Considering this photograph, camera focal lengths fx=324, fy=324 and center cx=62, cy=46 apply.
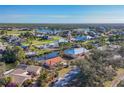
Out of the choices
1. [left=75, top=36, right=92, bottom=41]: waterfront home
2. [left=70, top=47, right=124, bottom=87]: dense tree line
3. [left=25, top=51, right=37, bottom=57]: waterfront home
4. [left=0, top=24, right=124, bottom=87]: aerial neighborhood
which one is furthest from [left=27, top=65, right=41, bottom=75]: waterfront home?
[left=75, top=36, right=92, bottom=41]: waterfront home

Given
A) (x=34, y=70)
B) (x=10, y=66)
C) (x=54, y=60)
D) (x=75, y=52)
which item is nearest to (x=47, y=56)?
(x=54, y=60)

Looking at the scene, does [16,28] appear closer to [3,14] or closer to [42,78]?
[3,14]

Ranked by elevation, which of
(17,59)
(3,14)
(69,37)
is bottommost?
(17,59)

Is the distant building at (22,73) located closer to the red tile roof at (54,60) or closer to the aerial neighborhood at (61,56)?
the aerial neighborhood at (61,56)

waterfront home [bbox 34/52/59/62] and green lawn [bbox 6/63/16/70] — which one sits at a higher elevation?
waterfront home [bbox 34/52/59/62]

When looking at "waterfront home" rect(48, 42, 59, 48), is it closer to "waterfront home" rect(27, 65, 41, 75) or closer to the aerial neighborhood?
the aerial neighborhood

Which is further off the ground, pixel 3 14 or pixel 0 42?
pixel 3 14

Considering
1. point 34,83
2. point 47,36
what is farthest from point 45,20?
point 34,83

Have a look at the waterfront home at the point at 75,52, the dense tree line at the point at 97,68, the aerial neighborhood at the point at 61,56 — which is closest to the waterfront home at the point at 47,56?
the aerial neighborhood at the point at 61,56
